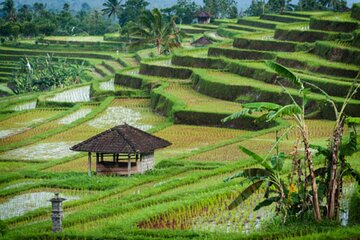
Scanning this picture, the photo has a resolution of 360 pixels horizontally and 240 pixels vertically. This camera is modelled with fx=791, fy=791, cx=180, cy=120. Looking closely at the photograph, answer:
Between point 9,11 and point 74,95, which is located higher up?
point 9,11

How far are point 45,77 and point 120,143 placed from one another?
80.7 ft

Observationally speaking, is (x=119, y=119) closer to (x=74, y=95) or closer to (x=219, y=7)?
(x=74, y=95)

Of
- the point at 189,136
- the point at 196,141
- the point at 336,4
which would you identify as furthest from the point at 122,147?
the point at 336,4

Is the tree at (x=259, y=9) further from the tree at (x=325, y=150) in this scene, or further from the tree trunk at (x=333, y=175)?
the tree trunk at (x=333, y=175)

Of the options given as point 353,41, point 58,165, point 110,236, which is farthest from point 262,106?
point 353,41

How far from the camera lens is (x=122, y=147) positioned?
53.3ft

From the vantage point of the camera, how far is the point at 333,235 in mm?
8852

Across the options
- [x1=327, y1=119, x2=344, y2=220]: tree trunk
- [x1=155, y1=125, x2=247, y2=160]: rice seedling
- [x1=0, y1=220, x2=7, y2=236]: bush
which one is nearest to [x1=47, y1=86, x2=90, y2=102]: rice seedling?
[x1=155, y1=125, x2=247, y2=160]: rice seedling

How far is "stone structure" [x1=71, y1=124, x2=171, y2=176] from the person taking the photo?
1623 cm

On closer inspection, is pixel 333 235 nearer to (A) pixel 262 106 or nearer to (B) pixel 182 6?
(A) pixel 262 106

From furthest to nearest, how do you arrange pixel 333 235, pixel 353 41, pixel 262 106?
1. pixel 353 41
2. pixel 262 106
3. pixel 333 235

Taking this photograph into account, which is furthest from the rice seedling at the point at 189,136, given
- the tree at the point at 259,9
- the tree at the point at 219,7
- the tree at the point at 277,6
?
the tree at the point at 219,7

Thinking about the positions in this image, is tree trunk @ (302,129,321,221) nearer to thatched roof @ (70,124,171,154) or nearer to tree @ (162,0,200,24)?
thatched roof @ (70,124,171,154)

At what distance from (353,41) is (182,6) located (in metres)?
41.4
